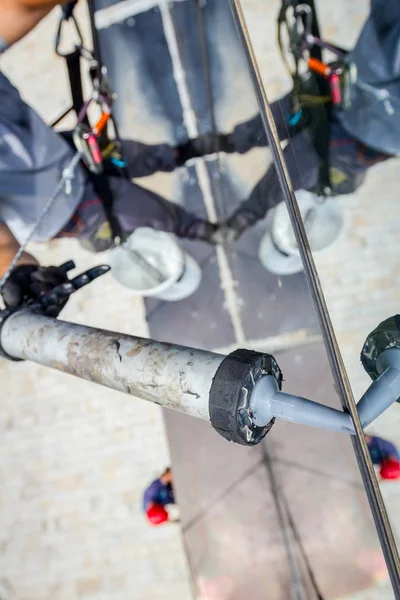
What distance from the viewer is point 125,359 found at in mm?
716

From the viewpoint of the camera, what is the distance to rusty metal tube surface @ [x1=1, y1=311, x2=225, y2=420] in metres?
0.64

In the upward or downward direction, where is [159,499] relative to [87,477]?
upward

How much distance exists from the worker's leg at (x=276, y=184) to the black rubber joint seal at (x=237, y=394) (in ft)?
1.32

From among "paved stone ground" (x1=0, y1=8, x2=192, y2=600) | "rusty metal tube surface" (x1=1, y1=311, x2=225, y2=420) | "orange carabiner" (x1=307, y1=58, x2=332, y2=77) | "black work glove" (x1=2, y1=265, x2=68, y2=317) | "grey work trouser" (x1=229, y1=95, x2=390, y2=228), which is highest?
"rusty metal tube surface" (x1=1, y1=311, x2=225, y2=420)

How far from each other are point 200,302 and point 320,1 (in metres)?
2.04

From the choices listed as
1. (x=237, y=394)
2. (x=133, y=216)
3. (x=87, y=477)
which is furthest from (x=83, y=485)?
(x=237, y=394)

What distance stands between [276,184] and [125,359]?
0.74 meters

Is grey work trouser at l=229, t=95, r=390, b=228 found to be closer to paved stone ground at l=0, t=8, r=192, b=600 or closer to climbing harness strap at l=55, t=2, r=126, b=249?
climbing harness strap at l=55, t=2, r=126, b=249

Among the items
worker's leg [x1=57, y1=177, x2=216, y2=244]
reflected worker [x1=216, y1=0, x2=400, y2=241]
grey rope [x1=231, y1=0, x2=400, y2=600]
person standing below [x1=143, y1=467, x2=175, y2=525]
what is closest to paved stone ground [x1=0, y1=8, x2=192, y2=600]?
person standing below [x1=143, y1=467, x2=175, y2=525]

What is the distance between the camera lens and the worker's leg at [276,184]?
983mm

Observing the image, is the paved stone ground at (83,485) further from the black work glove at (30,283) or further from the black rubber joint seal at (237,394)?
the black rubber joint seal at (237,394)

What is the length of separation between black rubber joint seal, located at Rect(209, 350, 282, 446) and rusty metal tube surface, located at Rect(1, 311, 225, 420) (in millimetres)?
20

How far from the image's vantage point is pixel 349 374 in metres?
0.67

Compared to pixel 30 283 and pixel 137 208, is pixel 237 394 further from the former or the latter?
pixel 137 208
